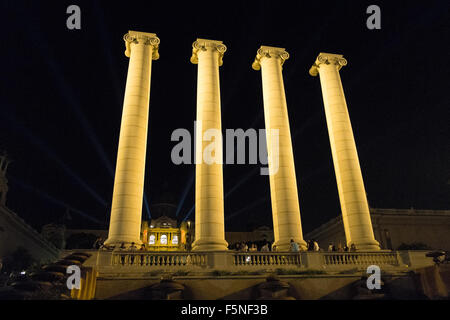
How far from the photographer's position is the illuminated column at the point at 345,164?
2741 inches

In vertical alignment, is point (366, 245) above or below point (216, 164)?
below

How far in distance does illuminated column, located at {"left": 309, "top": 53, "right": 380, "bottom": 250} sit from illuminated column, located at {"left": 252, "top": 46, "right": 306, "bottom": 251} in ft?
33.0

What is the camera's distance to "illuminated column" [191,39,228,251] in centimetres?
6319

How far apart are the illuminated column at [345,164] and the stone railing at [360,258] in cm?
788

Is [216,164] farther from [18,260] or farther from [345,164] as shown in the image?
[18,260]

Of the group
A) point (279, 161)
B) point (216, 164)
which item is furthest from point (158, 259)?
point (279, 161)

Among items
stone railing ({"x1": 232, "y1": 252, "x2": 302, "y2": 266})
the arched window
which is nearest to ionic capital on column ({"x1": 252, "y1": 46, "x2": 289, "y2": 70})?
stone railing ({"x1": 232, "y1": 252, "x2": 302, "y2": 266})

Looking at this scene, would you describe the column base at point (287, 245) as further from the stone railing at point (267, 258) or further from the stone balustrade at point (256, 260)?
the stone railing at point (267, 258)

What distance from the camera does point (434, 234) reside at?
14925 cm

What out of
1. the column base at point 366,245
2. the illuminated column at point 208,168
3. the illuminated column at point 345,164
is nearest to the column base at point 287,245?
the illuminated column at point 208,168

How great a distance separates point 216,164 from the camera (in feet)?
224

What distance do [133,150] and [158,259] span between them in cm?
2279

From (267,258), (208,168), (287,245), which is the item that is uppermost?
(208,168)
